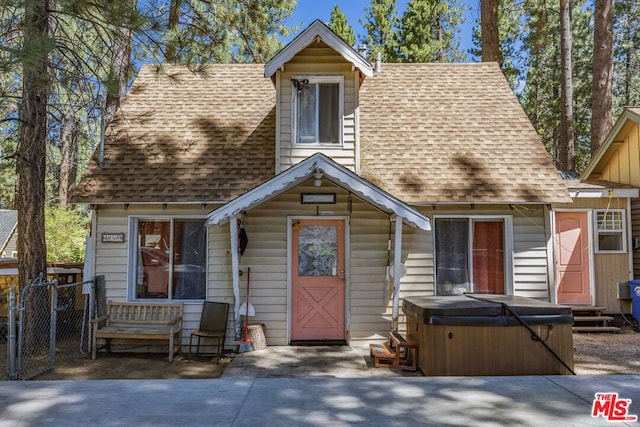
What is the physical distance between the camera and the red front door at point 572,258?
1029 cm

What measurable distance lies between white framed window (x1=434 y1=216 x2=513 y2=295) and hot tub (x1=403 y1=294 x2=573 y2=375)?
2169mm

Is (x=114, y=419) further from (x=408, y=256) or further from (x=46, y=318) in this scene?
(x=408, y=256)

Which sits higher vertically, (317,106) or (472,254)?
(317,106)

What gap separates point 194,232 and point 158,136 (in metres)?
2.07

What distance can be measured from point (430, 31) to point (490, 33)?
11229 mm

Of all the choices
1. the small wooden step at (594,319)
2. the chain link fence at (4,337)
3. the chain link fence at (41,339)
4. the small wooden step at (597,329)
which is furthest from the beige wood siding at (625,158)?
the chain link fence at (4,337)

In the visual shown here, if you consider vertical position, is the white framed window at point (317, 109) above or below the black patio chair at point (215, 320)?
above

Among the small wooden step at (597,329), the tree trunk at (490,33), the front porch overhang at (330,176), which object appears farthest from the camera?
the tree trunk at (490,33)

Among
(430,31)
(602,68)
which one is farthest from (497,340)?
(430,31)

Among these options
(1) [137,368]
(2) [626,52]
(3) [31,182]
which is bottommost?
(1) [137,368]

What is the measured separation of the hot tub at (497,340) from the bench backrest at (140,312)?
417 cm

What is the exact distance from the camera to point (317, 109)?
338 inches

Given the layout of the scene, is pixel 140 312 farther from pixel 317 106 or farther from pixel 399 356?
pixel 317 106

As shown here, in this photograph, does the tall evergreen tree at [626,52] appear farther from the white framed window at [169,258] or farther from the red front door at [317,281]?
the white framed window at [169,258]
